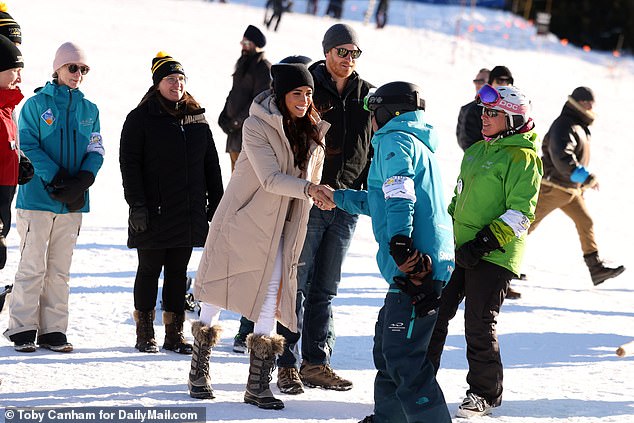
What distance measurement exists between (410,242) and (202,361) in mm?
1515

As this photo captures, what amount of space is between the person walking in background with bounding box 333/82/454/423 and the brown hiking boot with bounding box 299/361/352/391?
975 millimetres

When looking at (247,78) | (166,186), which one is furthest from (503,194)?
(247,78)

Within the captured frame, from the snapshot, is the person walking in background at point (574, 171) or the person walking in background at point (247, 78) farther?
the person walking in background at point (247, 78)

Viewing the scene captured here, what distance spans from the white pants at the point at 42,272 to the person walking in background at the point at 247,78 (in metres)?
3.62

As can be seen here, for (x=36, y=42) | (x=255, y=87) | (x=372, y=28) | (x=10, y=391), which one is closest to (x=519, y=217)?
(x=10, y=391)

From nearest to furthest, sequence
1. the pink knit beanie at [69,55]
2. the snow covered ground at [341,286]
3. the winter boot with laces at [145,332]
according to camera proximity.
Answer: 1. the snow covered ground at [341,286]
2. the pink knit beanie at [69,55]
3. the winter boot with laces at [145,332]

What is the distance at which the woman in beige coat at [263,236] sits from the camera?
5.74 m

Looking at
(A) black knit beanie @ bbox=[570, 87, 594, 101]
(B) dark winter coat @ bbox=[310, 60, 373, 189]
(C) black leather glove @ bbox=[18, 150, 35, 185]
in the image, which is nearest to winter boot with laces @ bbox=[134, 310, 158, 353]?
(C) black leather glove @ bbox=[18, 150, 35, 185]

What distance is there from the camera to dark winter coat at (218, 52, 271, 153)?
33.1 feet

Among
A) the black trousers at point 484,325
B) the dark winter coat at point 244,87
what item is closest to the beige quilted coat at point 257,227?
the black trousers at point 484,325

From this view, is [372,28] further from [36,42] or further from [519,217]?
[519,217]

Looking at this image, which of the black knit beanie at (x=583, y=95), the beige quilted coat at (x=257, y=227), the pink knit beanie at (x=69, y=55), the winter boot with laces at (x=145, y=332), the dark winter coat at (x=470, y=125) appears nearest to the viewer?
the beige quilted coat at (x=257, y=227)

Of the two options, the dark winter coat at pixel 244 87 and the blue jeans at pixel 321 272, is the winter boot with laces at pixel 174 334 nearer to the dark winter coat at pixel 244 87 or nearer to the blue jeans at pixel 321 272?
the blue jeans at pixel 321 272

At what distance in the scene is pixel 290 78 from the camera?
5.80 meters
